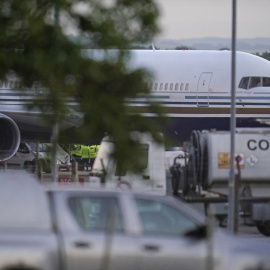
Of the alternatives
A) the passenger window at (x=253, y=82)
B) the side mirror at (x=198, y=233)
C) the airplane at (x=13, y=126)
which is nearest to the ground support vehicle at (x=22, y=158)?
the airplane at (x=13, y=126)

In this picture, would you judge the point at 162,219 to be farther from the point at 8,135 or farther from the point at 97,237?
the point at 8,135

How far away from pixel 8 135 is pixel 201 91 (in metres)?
5.83

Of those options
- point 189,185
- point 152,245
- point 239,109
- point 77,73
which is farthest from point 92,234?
point 239,109

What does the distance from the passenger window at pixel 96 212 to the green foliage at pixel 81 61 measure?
1.21m

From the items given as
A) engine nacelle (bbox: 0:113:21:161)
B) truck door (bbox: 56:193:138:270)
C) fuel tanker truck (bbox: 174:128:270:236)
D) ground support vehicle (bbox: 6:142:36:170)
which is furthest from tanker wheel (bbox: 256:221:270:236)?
ground support vehicle (bbox: 6:142:36:170)

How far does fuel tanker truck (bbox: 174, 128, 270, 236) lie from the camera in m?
24.7

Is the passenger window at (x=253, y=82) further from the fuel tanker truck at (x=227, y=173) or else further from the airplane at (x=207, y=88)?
the fuel tanker truck at (x=227, y=173)

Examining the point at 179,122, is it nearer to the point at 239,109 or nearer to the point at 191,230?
the point at 239,109

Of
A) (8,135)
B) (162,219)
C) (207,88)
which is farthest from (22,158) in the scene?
(162,219)

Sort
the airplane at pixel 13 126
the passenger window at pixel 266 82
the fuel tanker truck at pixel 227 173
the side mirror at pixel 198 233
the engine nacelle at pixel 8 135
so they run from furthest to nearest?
1. the passenger window at pixel 266 82
2. the engine nacelle at pixel 8 135
3. the airplane at pixel 13 126
4. the fuel tanker truck at pixel 227 173
5. the side mirror at pixel 198 233

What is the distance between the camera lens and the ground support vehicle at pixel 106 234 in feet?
42.3

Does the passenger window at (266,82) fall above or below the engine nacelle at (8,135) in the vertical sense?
above

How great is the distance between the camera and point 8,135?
37.6 m

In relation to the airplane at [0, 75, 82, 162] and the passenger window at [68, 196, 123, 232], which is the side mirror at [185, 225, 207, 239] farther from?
the airplane at [0, 75, 82, 162]
